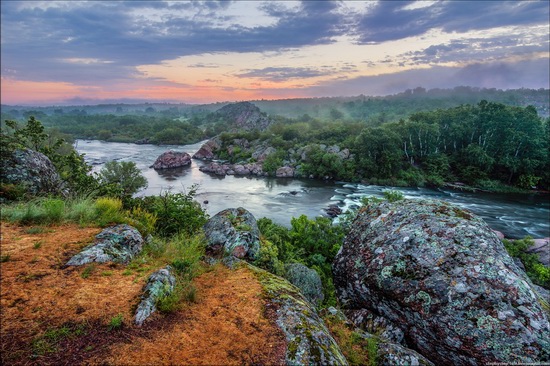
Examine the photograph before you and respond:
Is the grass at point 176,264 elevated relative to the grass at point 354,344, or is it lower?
elevated

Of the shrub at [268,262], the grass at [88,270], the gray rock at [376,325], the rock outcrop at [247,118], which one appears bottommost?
the gray rock at [376,325]

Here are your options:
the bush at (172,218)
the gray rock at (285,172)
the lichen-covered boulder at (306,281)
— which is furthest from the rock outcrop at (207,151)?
the lichen-covered boulder at (306,281)

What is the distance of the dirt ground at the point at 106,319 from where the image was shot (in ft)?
13.5

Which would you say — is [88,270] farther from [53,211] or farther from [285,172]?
[285,172]

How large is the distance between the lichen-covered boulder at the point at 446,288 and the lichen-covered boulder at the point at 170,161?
57.6m

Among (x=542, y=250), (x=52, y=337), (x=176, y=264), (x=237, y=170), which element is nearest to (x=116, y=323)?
(x=52, y=337)

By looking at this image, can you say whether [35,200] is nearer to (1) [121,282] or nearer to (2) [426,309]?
(1) [121,282]

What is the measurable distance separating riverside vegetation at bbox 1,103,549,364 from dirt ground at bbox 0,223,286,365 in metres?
0.04

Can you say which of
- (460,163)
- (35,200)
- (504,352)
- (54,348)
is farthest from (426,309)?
(460,163)

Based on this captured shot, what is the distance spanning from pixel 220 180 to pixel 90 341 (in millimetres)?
47892

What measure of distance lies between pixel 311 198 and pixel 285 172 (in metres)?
16.6

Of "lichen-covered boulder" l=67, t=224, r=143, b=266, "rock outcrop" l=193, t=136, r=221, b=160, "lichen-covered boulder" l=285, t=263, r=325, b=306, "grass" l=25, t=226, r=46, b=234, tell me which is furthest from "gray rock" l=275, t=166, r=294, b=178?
"grass" l=25, t=226, r=46, b=234

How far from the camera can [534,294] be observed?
21.0 feet

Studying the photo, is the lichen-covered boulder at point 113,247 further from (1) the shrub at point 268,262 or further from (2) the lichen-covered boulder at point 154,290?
(1) the shrub at point 268,262
